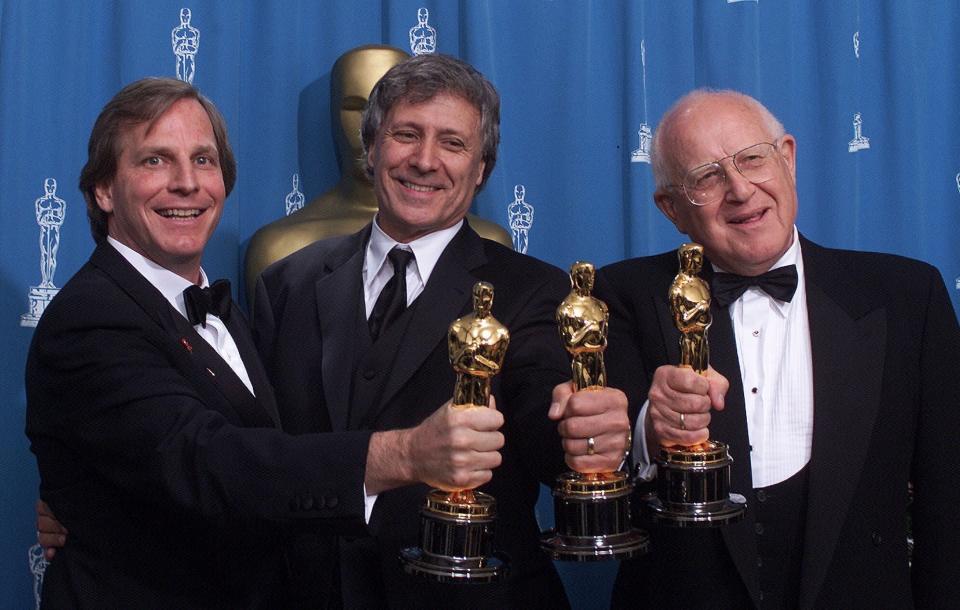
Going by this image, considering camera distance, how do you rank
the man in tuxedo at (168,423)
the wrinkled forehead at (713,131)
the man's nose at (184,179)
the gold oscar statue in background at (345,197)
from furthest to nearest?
the gold oscar statue in background at (345,197)
the wrinkled forehead at (713,131)
the man's nose at (184,179)
the man in tuxedo at (168,423)

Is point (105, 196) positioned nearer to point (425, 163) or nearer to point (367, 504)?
point (425, 163)

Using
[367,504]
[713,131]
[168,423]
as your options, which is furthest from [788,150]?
[168,423]

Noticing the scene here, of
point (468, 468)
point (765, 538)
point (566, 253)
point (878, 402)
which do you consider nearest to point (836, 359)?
point (878, 402)

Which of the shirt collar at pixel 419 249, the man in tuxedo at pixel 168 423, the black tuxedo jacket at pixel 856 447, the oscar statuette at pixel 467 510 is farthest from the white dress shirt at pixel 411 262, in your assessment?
the oscar statuette at pixel 467 510

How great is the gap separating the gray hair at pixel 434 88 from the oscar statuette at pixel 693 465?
0.59 metres

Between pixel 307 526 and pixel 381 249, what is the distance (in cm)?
63

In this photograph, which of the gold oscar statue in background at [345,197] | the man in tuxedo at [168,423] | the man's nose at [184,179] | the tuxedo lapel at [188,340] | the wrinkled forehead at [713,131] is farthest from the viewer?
the gold oscar statue in background at [345,197]

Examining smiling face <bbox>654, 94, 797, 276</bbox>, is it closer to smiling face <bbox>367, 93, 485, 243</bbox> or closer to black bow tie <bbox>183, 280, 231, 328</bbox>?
smiling face <bbox>367, 93, 485, 243</bbox>

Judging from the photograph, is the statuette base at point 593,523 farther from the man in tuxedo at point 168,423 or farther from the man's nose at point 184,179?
the man's nose at point 184,179

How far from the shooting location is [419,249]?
165 cm

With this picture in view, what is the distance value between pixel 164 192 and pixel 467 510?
712 millimetres

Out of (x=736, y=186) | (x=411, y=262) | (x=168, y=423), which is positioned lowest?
(x=168, y=423)

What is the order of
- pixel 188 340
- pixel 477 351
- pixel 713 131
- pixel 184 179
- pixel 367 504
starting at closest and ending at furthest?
pixel 477 351 → pixel 367 504 → pixel 188 340 → pixel 184 179 → pixel 713 131

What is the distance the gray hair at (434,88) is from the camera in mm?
1649
